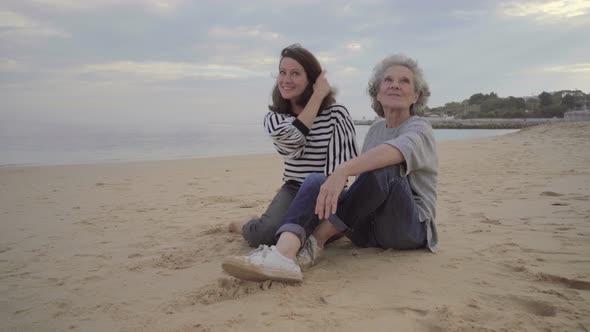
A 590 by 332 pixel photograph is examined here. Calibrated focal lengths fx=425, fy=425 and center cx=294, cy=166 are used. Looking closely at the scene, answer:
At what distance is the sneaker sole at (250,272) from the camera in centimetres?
188

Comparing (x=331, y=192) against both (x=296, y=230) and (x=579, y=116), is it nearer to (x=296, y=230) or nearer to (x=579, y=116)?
(x=296, y=230)

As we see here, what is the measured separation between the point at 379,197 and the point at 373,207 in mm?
74

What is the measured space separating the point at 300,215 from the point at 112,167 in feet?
26.0

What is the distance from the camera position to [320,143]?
2.61 m

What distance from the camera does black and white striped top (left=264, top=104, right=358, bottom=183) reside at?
256cm

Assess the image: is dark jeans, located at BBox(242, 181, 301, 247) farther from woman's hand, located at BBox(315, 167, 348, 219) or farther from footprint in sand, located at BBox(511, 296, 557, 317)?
footprint in sand, located at BBox(511, 296, 557, 317)

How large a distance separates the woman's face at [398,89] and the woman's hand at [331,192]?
2.14 ft

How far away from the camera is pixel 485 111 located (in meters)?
62.3

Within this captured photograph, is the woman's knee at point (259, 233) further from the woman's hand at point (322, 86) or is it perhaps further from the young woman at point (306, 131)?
the woman's hand at point (322, 86)

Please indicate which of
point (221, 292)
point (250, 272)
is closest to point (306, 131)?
point (250, 272)

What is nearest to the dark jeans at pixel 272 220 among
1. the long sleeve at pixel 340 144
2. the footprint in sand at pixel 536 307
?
the long sleeve at pixel 340 144

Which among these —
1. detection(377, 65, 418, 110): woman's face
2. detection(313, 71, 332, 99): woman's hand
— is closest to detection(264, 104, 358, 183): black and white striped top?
detection(313, 71, 332, 99): woman's hand

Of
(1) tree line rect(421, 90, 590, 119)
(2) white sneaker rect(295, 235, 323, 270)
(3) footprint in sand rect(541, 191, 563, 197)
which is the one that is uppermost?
(1) tree line rect(421, 90, 590, 119)

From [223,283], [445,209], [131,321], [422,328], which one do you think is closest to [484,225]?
[445,209]
